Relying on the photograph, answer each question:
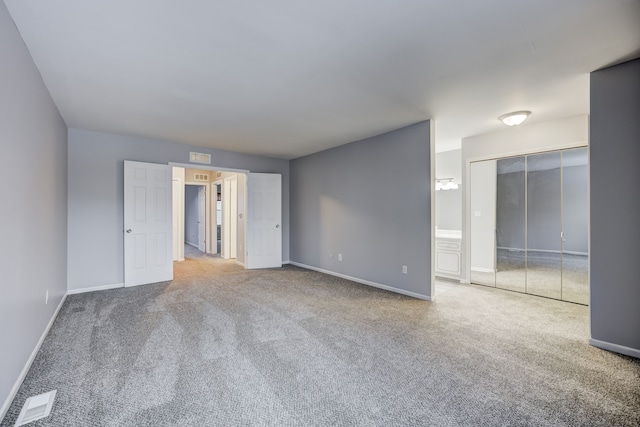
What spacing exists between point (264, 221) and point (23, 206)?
4.22 metres

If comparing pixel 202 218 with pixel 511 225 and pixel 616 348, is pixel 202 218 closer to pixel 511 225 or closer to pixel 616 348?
pixel 511 225

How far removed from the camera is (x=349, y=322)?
318 centimetres

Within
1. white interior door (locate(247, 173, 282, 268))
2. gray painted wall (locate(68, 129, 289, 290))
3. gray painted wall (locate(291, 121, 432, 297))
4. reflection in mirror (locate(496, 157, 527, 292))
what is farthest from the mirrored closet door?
gray painted wall (locate(68, 129, 289, 290))

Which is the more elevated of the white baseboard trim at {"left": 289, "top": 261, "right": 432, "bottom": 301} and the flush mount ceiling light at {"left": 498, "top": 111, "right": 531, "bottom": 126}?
the flush mount ceiling light at {"left": 498, "top": 111, "right": 531, "bottom": 126}

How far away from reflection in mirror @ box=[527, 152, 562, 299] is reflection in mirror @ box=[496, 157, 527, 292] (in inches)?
3.6

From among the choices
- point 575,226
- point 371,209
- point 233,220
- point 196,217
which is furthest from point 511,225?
point 196,217

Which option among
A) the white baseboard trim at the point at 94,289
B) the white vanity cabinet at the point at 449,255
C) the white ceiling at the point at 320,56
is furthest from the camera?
the white vanity cabinet at the point at 449,255

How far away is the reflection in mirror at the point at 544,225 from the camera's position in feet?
13.3

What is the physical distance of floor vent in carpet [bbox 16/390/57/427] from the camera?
1.68m

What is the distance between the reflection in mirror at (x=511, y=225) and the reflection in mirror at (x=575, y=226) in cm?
50

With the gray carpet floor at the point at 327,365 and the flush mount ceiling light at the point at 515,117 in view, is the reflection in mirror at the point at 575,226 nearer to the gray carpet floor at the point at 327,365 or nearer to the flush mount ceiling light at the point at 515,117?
the gray carpet floor at the point at 327,365

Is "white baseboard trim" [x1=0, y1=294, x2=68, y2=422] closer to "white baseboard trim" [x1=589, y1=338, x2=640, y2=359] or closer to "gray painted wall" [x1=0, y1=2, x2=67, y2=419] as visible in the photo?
"gray painted wall" [x1=0, y1=2, x2=67, y2=419]

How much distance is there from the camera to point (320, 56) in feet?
7.68

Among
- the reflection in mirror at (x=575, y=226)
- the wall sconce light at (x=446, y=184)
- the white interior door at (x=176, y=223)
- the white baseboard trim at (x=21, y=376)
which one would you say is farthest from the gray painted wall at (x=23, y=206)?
the wall sconce light at (x=446, y=184)
